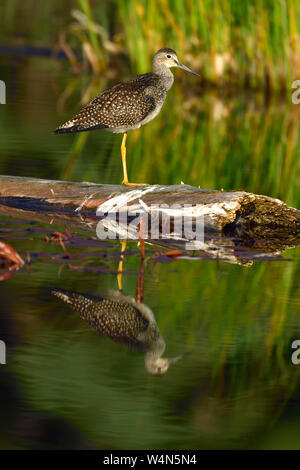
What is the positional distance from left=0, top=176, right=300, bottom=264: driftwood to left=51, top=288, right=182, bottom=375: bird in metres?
1.43

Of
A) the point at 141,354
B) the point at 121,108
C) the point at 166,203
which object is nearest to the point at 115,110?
the point at 121,108

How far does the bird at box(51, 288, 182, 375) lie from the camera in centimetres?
561

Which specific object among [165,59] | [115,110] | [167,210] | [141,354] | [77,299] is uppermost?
[165,59]

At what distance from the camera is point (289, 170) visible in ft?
38.4

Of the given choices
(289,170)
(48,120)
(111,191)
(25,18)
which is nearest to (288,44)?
(48,120)

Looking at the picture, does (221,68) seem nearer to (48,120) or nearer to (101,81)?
(101,81)

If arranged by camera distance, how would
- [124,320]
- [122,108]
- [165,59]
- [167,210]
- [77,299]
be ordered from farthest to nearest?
[165,59]
[122,108]
[167,210]
[77,299]
[124,320]

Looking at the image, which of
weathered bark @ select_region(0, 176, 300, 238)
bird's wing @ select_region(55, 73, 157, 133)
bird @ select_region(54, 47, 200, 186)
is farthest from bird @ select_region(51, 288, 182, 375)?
bird's wing @ select_region(55, 73, 157, 133)

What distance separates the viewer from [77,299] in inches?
255

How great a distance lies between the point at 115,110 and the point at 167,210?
145cm

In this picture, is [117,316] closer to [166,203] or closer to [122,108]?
[166,203]

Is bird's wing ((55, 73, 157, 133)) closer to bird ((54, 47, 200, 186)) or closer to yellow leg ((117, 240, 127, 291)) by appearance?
bird ((54, 47, 200, 186))

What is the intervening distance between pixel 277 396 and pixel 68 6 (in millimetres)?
22557
